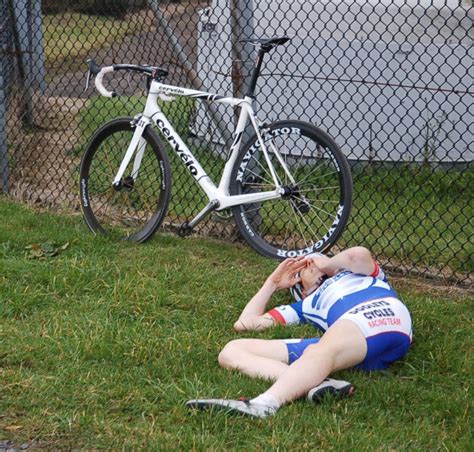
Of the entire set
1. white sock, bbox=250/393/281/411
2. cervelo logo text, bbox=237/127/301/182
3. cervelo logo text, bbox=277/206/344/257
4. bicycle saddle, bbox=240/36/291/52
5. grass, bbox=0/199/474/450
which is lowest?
grass, bbox=0/199/474/450

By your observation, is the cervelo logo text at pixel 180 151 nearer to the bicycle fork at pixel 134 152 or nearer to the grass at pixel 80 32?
the bicycle fork at pixel 134 152

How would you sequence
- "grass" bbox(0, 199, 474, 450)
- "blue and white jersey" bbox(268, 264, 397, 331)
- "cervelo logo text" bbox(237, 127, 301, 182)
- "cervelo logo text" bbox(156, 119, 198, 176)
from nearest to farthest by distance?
1. "grass" bbox(0, 199, 474, 450)
2. "blue and white jersey" bbox(268, 264, 397, 331)
3. "cervelo logo text" bbox(237, 127, 301, 182)
4. "cervelo logo text" bbox(156, 119, 198, 176)

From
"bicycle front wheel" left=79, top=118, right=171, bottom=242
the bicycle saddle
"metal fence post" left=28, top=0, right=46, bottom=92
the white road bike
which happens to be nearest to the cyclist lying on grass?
the white road bike

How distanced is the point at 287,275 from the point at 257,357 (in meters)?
0.80

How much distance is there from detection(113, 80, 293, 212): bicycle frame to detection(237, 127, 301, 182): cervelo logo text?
0.05m

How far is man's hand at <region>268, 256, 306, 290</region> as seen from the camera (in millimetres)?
4988

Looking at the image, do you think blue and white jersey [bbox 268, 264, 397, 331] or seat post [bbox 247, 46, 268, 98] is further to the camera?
seat post [bbox 247, 46, 268, 98]

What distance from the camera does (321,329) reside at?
15.7 feet

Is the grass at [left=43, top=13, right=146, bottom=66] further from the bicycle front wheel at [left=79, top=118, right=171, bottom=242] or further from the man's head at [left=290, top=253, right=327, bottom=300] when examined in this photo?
the man's head at [left=290, top=253, right=327, bottom=300]

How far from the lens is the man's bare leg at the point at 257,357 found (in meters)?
4.20

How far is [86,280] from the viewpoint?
5.43 meters

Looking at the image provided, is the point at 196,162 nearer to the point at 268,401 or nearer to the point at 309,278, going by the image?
the point at 309,278

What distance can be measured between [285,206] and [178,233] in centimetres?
87

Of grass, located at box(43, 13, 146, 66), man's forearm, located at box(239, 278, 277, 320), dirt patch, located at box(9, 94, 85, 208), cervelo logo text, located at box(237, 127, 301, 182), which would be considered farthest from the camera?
grass, located at box(43, 13, 146, 66)
